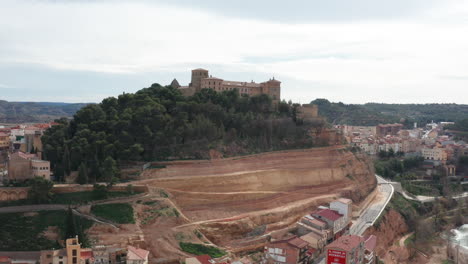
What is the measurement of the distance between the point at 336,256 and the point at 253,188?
1204 cm

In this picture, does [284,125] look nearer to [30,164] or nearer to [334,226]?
[334,226]

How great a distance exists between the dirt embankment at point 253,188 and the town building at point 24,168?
7.68 m

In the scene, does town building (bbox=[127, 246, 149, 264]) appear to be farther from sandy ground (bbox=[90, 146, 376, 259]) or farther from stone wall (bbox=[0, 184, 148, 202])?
stone wall (bbox=[0, 184, 148, 202])

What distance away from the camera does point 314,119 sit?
53656mm

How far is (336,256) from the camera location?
30.9 metres

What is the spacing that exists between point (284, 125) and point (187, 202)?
17684 mm

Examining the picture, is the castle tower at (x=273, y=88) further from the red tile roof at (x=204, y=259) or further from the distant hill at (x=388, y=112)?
the distant hill at (x=388, y=112)

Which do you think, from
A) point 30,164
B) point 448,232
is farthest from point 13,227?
point 448,232

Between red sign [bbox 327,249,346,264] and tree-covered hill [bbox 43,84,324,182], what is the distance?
48.8 ft

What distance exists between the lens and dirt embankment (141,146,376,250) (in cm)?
3584

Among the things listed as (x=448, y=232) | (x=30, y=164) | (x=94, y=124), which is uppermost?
(x=94, y=124)

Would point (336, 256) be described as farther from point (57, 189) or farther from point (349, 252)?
point (57, 189)

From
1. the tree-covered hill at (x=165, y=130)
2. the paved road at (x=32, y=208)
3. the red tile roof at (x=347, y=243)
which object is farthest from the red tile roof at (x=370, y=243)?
the paved road at (x=32, y=208)

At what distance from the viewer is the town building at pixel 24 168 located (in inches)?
1307
